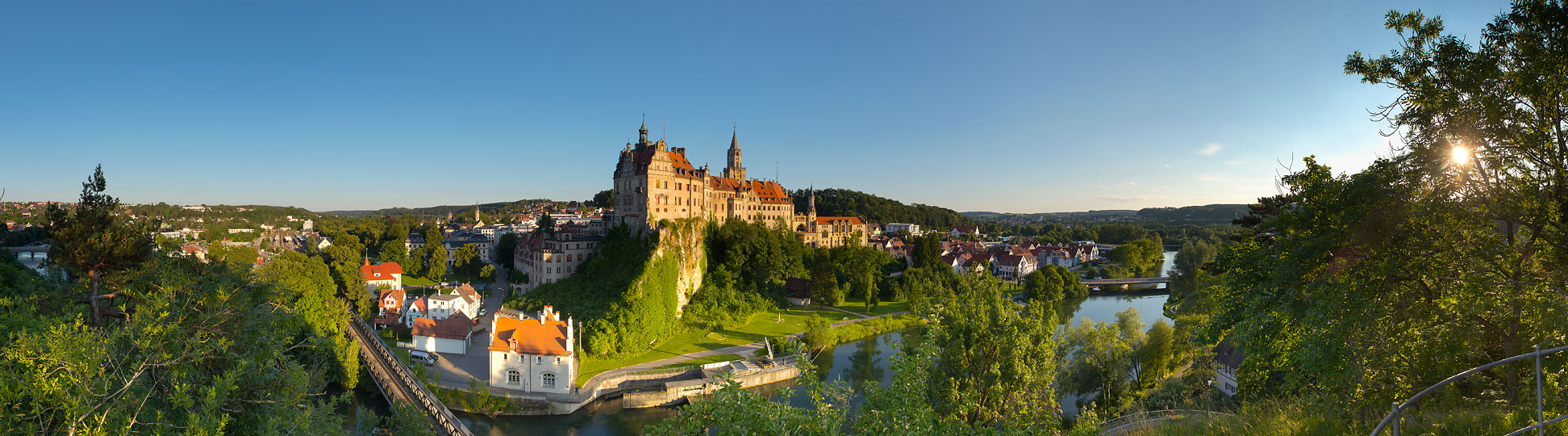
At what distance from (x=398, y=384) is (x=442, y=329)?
5306mm

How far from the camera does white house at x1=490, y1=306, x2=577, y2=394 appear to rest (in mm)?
20438

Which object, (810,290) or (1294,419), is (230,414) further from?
(810,290)

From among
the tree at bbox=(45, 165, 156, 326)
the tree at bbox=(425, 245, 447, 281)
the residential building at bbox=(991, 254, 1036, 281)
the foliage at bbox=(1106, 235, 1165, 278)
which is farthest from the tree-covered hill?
the tree at bbox=(45, 165, 156, 326)

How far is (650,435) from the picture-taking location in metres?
4.59

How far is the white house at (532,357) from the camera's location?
20.4 meters

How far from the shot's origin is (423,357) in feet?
78.2

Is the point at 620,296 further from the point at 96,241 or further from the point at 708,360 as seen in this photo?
the point at 96,241

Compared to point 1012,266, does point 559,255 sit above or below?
above

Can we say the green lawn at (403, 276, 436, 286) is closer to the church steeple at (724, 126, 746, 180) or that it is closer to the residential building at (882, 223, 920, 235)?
the church steeple at (724, 126, 746, 180)

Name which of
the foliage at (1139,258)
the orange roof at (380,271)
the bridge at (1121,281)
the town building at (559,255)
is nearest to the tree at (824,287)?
the town building at (559,255)

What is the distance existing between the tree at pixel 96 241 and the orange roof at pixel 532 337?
9302 millimetres

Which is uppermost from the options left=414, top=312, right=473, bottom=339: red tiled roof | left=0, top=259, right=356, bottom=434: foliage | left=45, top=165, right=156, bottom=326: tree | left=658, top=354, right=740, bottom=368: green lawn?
left=45, top=165, right=156, bottom=326: tree

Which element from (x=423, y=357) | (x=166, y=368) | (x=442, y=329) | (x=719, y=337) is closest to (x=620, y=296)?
(x=719, y=337)

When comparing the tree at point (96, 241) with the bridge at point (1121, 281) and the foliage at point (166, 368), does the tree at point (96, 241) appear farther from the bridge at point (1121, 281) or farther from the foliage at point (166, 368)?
the bridge at point (1121, 281)
